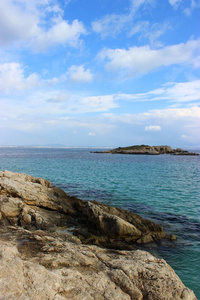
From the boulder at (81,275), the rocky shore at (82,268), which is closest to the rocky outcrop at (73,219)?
the rocky shore at (82,268)

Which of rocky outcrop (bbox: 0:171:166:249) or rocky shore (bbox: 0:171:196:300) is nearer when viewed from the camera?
rocky shore (bbox: 0:171:196:300)

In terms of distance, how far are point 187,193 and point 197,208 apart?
6.72 meters

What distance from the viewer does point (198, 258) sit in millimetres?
12086

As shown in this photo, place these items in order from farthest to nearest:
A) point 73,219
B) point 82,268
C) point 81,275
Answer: point 73,219 → point 82,268 → point 81,275

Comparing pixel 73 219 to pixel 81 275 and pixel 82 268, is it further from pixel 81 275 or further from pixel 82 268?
pixel 81 275

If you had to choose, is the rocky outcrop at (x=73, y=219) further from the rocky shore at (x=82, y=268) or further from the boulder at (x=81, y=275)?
the boulder at (x=81, y=275)

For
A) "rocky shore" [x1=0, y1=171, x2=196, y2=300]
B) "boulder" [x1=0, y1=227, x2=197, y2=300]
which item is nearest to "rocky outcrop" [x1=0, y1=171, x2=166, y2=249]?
"rocky shore" [x1=0, y1=171, x2=196, y2=300]

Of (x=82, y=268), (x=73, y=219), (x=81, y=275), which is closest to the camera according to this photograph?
(x=81, y=275)

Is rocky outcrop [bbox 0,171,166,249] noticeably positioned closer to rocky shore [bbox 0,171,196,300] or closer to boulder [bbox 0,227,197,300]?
rocky shore [bbox 0,171,196,300]

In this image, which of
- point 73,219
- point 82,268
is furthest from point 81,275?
point 73,219

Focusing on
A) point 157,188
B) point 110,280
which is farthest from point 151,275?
point 157,188

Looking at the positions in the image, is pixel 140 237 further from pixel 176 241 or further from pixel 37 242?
pixel 37 242

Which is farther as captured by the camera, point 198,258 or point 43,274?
point 198,258

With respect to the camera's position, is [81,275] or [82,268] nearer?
[81,275]
